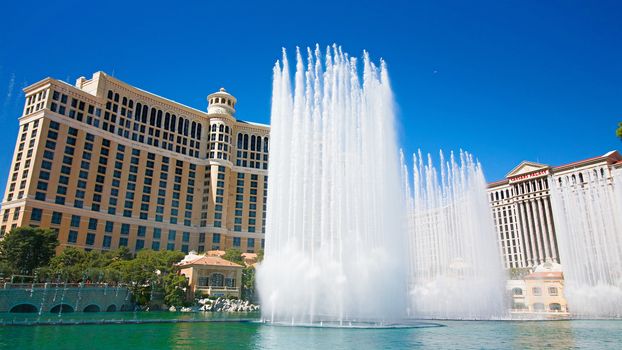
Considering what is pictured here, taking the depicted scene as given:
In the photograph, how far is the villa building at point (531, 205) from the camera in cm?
9675

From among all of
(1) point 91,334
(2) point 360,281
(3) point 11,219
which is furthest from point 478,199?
(3) point 11,219

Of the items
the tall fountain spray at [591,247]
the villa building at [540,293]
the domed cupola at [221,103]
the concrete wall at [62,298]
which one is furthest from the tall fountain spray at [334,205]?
the domed cupola at [221,103]

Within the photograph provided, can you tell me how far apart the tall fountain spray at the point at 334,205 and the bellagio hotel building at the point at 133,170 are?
60374mm

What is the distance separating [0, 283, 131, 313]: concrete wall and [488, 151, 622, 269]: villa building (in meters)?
86.7

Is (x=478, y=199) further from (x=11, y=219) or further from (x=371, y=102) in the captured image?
(x=11, y=219)

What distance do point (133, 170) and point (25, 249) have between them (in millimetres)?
34803

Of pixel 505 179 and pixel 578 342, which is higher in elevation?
pixel 505 179

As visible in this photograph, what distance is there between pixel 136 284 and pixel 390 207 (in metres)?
40.0

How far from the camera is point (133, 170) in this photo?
89.2 m

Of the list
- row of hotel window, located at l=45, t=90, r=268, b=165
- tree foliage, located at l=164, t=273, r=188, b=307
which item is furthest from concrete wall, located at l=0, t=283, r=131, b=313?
row of hotel window, located at l=45, t=90, r=268, b=165

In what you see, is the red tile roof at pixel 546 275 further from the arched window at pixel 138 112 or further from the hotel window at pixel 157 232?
the arched window at pixel 138 112

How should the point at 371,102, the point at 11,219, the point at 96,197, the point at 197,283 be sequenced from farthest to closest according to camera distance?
the point at 96,197 → the point at 11,219 → the point at 197,283 → the point at 371,102

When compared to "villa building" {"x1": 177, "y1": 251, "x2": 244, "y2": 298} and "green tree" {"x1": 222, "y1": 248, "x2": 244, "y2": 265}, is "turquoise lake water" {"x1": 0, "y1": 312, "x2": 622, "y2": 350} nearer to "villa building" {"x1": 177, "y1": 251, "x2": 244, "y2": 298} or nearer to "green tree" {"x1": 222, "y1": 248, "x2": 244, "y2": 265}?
"villa building" {"x1": 177, "y1": 251, "x2": 244, "y2": 298}

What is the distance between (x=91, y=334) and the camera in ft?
71.4
